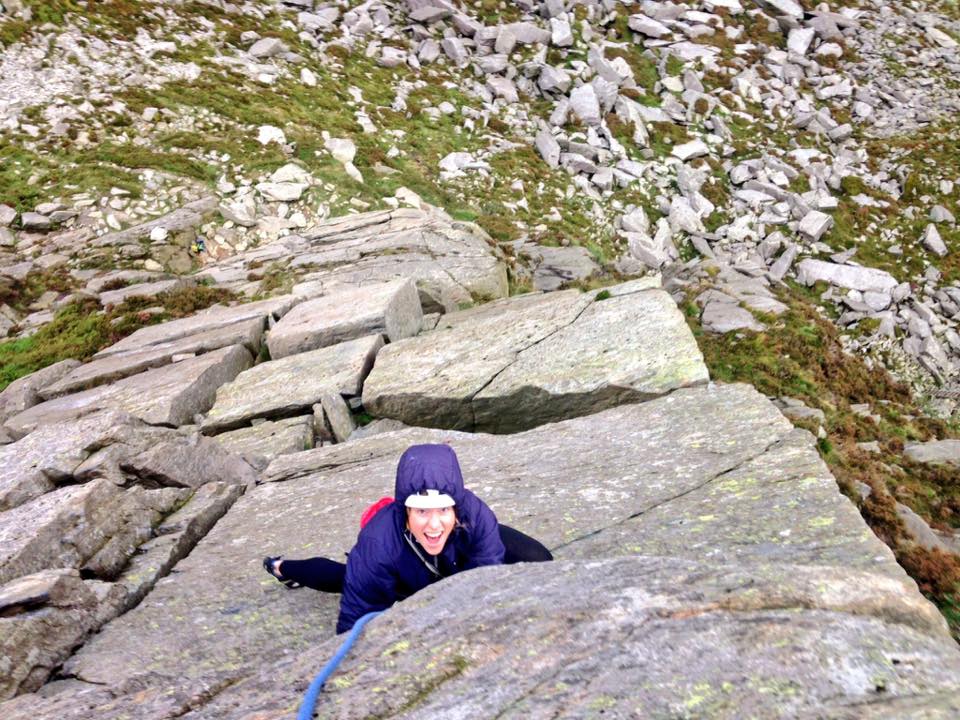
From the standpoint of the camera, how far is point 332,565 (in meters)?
6.64

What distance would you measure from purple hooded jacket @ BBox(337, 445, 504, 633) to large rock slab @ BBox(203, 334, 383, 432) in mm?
7366

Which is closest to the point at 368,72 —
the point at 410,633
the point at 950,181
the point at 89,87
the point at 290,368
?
the point at 89,87

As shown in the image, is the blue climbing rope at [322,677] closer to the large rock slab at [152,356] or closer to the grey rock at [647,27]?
the large rock slab at [152,356]

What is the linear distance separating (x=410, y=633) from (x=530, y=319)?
9898mm

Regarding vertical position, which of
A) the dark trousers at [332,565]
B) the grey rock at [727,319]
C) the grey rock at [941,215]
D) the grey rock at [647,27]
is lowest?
the grey rock at [727,319]

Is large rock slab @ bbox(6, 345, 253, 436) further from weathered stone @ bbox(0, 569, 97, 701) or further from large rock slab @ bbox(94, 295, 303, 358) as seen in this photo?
weathered stone @ bbox(0, 569, 97, 701)

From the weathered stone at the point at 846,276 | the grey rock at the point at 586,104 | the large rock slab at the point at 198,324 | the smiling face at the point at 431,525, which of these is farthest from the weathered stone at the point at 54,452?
the grey rock at the point at 586,104

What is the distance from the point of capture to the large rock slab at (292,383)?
12289mm

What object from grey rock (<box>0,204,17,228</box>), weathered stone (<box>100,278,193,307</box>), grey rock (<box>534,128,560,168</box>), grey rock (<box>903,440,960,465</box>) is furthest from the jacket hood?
grey rock (<box>534,128,560,168</box>)

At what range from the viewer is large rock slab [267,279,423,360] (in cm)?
1451

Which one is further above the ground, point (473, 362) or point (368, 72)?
point (368, 72)

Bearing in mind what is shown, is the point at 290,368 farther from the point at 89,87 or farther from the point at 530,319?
the point at 89,87

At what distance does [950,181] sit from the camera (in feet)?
94.2

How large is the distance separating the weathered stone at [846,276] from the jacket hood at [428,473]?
23.7 metres
